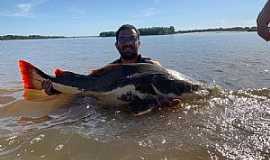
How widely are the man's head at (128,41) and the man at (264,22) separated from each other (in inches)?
202

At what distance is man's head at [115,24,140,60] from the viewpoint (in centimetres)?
849

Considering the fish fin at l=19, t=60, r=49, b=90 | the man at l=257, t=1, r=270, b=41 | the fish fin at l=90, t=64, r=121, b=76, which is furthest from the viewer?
the fish fin at l=19, t=60, r=49, b=90

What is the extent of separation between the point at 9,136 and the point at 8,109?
250 centimetres

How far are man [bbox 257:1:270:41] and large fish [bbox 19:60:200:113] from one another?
4.10 m

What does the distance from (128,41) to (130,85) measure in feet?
4.11

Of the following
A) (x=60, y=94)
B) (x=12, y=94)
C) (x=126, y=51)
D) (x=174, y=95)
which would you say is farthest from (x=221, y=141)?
(x=12, y=94)

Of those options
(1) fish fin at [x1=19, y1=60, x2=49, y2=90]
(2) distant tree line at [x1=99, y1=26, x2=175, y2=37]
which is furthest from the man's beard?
(2) distant tree line at [x1=99, y1=26, x2=175, y2=37]

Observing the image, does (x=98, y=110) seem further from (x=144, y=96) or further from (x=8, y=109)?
(x=8, y=109)

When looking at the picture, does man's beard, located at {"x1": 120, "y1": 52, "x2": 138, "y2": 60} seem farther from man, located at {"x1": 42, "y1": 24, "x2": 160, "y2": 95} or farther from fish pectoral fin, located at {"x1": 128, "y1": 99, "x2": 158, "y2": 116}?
fish pectoral fin, located at {"x1": 128, "y1": 99, "x2": 158, "y2": 116}

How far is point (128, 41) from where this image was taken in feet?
27.8

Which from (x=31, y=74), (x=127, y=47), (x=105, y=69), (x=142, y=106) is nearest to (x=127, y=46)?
(x=127, y=47)

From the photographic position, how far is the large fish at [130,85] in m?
7.57

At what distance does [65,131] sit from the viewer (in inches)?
245

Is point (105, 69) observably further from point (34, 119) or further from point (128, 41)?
point (34, 119)
